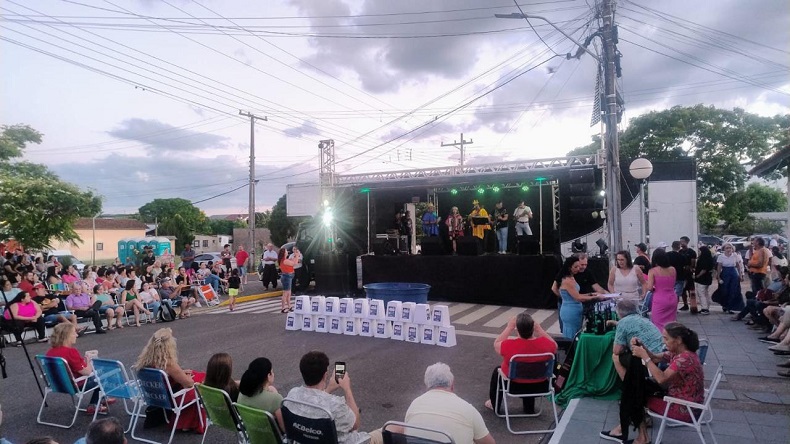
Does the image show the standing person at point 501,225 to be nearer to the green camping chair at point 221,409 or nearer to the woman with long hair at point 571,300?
the woman with long hair at point 571,300

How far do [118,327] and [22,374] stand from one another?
4.00m

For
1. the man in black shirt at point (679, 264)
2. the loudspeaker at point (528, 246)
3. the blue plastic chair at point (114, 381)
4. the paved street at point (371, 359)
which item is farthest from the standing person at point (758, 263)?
the blue plastic chair at point (114, 381)

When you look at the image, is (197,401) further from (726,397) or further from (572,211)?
(572,211)

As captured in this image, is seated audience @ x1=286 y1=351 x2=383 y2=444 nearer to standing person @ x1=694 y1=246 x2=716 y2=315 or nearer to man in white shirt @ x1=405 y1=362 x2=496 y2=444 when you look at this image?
man in white shirt @ x1=405 y1=362 x2=496 y2=444

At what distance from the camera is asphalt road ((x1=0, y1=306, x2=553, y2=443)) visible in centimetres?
524

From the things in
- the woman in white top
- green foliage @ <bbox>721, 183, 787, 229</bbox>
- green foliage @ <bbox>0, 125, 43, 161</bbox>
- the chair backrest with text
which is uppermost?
green foliage @ <bbox>0, 125, 43, 161</bbox>

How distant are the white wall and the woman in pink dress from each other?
1171cm

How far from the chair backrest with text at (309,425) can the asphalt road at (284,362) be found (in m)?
1.94

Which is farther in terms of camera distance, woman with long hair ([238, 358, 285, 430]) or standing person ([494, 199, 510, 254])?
standing person ([494, 199, 510, 254])

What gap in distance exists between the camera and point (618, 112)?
33.7ft

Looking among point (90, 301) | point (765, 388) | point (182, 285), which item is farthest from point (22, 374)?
point (765, 388)

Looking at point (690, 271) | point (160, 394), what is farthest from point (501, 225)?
point (160, 394)

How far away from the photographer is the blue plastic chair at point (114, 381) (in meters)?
5.12

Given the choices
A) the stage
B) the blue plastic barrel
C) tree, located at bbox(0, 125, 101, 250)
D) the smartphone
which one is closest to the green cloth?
the smartphone
